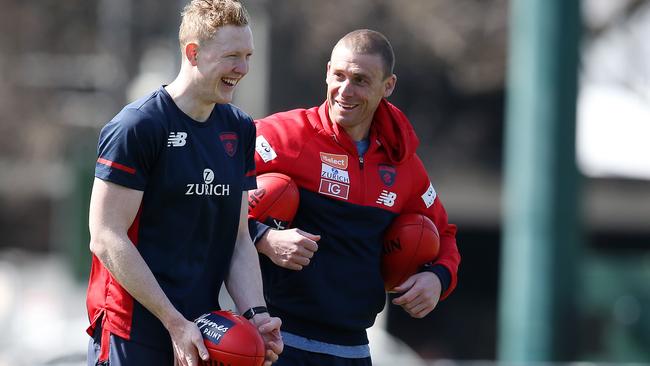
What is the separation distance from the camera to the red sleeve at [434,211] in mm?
6480

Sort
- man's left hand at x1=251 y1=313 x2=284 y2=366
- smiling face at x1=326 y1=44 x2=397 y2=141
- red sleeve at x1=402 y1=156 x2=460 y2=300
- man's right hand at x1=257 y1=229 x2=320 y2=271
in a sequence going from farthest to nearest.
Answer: red sleeve at x1=402 y1=156 x2=460 y2=300
smiling face at x1=326 y1=44 x2=397 y2=141
man's right hand at x1=257 y1=229 x2=320 y2=271
man's left hand at x1=251 y1=313 x2=284 y2=366

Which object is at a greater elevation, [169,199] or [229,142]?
[229,142]

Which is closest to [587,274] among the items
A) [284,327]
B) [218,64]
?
[284,327]

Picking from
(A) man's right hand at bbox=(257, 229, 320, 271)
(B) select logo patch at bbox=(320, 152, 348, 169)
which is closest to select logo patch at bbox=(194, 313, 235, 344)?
(A) man's right hand at bbox=(257, 229, 320, 271)

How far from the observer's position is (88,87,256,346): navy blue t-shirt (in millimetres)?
5281

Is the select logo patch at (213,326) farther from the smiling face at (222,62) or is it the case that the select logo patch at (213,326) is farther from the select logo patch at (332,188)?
the select logo patch at (332,188)

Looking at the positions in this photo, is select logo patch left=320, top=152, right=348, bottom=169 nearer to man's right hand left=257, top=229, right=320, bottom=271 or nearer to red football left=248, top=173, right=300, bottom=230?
red football left=248, top=173, right=300, bottom=230

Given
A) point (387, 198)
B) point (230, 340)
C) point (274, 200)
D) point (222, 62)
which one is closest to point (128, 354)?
point (230, 340)

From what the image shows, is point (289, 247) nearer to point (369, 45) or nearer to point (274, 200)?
point (274, 200)

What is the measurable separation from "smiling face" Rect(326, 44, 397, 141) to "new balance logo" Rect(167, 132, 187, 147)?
1021 millimetres

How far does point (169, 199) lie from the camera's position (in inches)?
213

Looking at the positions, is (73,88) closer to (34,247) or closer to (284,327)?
(34,247)

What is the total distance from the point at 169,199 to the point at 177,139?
0.23m

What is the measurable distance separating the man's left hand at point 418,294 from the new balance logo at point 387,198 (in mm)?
352
